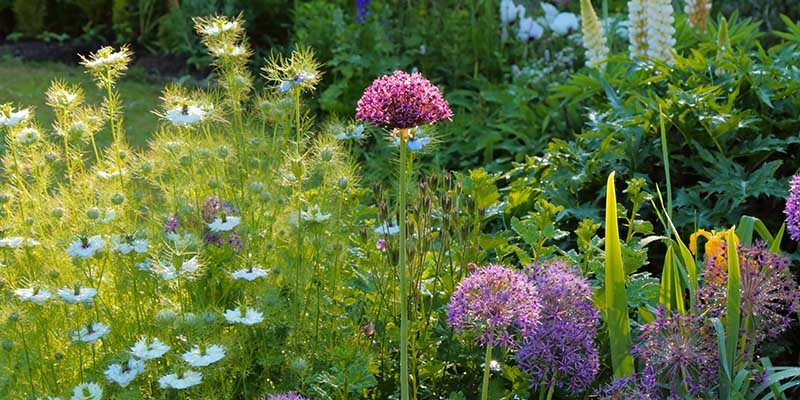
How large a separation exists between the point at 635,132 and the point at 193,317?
193 cm

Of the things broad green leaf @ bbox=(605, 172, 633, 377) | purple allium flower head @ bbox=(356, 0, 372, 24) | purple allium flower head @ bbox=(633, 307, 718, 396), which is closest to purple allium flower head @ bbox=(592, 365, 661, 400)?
purple allium flower head @ bbox=(633, 307, 718, 396)

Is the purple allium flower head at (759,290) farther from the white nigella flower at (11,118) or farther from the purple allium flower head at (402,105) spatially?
the white nigella flower at (11,118)

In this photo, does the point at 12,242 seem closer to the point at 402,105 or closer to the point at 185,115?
the point at 185,115

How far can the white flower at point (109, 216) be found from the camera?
8.38ft

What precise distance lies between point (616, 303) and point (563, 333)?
0.97 feet

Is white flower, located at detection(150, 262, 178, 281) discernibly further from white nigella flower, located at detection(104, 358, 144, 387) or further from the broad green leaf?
the broad green leaf

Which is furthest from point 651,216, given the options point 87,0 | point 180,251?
point 87,0

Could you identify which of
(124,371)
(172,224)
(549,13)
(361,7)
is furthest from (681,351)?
(549,13)

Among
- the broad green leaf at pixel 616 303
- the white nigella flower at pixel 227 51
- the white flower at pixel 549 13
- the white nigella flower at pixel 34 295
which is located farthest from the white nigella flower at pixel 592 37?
the white nigella flower at pixel 34 295

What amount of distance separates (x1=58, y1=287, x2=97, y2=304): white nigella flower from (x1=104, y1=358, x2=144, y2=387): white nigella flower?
169 mm

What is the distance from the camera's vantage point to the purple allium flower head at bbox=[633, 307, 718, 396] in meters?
1.91

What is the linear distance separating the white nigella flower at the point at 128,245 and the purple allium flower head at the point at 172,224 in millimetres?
346

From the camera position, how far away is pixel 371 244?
9.16ft

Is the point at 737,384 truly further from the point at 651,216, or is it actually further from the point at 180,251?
the point at 651,216
